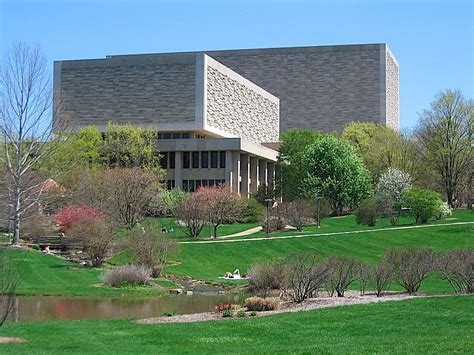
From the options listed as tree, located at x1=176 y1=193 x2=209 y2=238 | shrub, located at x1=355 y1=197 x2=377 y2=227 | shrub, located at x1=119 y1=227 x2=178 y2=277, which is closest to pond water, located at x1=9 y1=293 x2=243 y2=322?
shrub, located at x1=119 y1=227 x2=178 y2=277

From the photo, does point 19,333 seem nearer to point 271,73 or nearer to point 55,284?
point 55,284

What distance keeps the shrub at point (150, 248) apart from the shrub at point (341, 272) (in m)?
13.7

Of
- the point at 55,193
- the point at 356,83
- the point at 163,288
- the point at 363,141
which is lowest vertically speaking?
the point at 163,288

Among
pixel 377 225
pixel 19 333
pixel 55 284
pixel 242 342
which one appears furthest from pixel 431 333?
pixel 377 225

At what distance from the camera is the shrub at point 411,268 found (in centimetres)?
2658

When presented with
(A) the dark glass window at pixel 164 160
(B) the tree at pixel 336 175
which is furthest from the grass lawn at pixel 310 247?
(A) the dark glass window at pixel 164 160

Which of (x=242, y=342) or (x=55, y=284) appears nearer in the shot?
(x=242, y=342)

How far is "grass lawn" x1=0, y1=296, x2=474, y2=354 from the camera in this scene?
14.2 meters

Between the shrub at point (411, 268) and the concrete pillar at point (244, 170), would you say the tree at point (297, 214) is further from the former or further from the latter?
the shrub at point (411, 268)

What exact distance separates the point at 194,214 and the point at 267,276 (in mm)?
23063

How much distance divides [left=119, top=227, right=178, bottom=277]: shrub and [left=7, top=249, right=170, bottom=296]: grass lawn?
183 centimetres

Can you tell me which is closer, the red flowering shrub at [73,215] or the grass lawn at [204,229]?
the red flowering shrub at [73,215]

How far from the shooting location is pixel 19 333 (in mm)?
19016

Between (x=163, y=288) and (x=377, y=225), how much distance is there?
1153 inches
